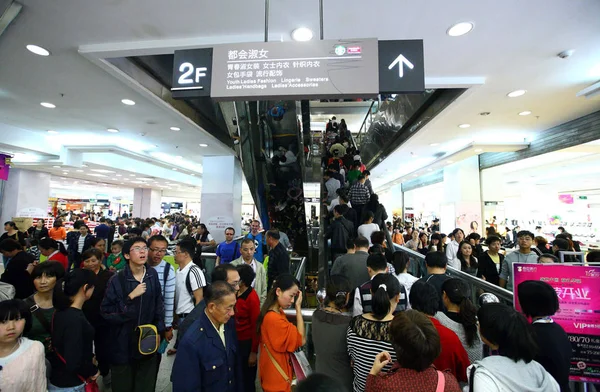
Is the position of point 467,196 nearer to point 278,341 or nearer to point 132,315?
point 278,341

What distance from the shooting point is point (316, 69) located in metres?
2.81

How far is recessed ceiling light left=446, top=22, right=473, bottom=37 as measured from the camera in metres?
3.75

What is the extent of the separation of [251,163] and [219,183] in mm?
4065

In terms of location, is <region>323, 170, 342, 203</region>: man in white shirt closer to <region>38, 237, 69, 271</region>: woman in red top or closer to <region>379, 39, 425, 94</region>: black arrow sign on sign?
<region>379, 39, 425, 94</region>: black arrow sign on sign

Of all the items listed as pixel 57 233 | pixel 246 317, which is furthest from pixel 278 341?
pixel 57 233

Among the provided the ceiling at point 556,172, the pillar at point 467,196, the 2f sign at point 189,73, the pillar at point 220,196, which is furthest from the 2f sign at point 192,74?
the pillar at point 467,196

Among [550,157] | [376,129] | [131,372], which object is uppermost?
[376,129]

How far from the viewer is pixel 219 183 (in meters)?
11.8

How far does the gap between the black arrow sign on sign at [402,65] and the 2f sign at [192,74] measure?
1778 millimetres

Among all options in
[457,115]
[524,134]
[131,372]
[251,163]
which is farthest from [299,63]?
[524,134]

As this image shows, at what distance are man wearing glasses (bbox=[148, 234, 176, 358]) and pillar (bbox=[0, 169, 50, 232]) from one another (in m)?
15.4

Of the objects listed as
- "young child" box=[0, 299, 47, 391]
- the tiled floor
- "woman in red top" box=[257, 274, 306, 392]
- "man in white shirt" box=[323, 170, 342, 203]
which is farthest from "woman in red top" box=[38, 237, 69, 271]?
"man in white shirt" box=[323, 170, 342, 203]

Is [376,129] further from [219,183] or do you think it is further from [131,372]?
[131,372]

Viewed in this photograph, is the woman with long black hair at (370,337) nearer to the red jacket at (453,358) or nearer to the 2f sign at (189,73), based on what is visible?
the red jacket at (453,358)
